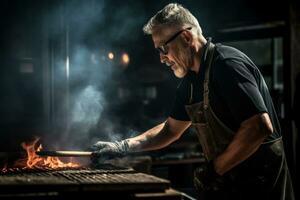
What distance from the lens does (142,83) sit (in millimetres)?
11422

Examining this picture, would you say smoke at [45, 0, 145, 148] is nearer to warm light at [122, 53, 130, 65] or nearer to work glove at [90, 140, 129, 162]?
warm light at [122, 53, 130, 65]

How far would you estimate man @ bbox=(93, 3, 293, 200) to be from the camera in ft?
12.4

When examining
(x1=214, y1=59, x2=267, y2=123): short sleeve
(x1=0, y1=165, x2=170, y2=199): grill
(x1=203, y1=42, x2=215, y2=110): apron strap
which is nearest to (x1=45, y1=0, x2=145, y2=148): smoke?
(x1=0, y1=165, x2=170, y2=199): grill

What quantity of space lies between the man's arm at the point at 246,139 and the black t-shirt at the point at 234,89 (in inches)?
2.5

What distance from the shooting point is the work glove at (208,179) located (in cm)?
392

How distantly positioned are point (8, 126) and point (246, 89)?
168 inches

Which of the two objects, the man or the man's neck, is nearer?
the man

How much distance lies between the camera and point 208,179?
13.0 feet

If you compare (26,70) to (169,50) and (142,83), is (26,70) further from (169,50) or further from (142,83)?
(142,83)

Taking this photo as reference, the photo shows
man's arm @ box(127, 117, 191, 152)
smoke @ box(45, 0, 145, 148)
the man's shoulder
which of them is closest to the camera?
the man's shoulder

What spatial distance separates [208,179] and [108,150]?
139 cm

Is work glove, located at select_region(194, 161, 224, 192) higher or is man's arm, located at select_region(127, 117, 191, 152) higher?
man's arm, located at select_region(127, 117, 191, 152)

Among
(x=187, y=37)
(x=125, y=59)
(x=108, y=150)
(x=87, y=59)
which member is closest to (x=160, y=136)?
(x=108, y=150)

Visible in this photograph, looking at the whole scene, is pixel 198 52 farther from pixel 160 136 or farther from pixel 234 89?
pixel 160 136
